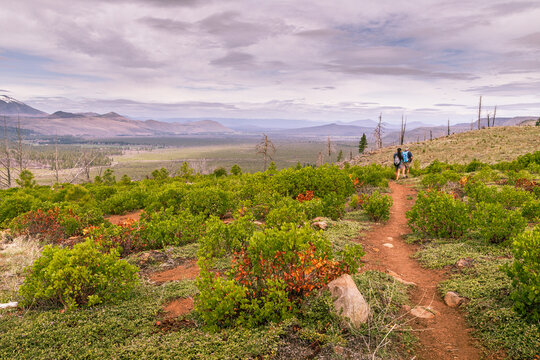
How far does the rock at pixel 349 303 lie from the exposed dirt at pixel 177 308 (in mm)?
2414

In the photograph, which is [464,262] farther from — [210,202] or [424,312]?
[210,202]

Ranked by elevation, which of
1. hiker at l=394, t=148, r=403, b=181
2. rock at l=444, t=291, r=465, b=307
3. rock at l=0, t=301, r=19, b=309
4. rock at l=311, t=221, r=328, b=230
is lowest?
rock at l=0, t=301, r=19, b=309

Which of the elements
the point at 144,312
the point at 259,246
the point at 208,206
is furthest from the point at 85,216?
the point at 259,246

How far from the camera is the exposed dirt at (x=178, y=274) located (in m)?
6.28

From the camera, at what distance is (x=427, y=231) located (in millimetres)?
8242

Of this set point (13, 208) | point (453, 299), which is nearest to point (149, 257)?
point (453, 299)

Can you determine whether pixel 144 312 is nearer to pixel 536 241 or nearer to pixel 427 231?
pixel 536 241

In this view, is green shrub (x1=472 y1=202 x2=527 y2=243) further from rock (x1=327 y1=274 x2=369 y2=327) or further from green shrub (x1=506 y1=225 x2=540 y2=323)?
rock (x1=327 y1=274 x2=369 y2=327)

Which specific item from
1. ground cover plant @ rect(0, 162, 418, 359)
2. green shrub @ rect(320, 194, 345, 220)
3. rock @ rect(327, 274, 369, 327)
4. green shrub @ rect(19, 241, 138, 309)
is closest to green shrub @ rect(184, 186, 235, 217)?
green shrub @ rect(320, 194, 345, 220)

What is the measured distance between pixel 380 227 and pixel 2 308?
362 inches

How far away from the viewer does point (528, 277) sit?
398 cm

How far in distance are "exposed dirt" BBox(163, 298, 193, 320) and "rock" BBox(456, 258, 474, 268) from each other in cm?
→ 528

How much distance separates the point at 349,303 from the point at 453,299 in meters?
2.01

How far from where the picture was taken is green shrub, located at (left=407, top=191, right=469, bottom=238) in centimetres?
768
